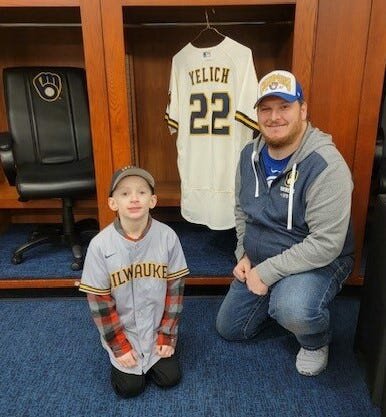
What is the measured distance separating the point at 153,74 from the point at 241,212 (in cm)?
128

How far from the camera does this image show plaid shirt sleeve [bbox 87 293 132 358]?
1364 mm

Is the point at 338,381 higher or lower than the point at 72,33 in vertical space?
lower

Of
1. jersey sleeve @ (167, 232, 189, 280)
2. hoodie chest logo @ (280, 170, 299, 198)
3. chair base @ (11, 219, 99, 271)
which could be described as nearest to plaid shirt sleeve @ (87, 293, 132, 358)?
jersey sleeve @ (167, 232, 189, 280)

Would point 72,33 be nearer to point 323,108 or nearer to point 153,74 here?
point 153,74

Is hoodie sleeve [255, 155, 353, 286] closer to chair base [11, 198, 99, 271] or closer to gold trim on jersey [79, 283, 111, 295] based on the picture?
gold trim on jersey [79, 283, 111, 295]

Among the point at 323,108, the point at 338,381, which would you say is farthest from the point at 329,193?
the point at 338,381

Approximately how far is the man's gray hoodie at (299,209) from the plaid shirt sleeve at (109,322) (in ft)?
1.78

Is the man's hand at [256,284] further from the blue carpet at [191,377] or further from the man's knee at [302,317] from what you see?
the blue carpet at [191,377]

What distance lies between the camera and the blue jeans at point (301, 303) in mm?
1384

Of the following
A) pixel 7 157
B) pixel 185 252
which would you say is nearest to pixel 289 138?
pixel 185 252

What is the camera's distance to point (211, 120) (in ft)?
6.31

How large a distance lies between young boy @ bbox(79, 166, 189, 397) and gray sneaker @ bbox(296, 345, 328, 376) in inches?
18.2

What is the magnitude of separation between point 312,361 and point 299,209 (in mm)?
566

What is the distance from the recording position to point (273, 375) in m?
1.50
